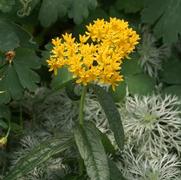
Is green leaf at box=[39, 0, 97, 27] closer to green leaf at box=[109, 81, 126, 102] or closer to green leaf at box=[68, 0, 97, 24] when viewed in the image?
green leaf at box=[68, 0, 97, 24]

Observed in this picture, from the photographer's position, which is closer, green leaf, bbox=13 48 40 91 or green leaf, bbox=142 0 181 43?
green leaf, bbox=13 48 40 91

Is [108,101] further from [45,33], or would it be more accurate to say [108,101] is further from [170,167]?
[45,33]

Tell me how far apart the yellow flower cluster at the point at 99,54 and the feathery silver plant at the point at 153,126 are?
1.33ft

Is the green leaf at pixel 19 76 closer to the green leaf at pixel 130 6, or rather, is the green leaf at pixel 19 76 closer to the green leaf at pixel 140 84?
the green leaf at pixel 140 84

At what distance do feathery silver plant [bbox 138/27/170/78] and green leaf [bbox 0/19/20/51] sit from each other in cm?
55

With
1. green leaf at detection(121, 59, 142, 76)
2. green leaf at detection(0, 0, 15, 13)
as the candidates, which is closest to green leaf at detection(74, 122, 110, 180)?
green leaf at detection(0, 0, 15, 13)

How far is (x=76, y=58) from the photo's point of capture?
1.32 metres

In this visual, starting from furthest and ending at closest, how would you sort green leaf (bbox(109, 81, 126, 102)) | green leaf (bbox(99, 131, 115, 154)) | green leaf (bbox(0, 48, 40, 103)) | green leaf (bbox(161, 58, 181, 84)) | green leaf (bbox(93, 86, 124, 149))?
1. green leaf (bbox(161, 58, 181, 84))
2. green leaf (bbox(109, 81, 126, 102))
3. green leaf (bbox(0, 48, 40, 103))
4. green leaf (bbox(99, 131, 115, 154))
5. green leaf (bbox(93, 86, 124, 149))

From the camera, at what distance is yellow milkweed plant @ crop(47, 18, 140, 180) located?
4.33ft

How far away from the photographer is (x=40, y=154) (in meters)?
1.42

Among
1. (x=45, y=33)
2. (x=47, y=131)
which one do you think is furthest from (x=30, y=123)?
(x=45, y=33)

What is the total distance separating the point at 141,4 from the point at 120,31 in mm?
710

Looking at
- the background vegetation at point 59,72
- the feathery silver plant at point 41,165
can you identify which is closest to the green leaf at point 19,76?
the background vegetation at point 59,72

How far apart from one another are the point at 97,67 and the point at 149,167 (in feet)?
1.71
